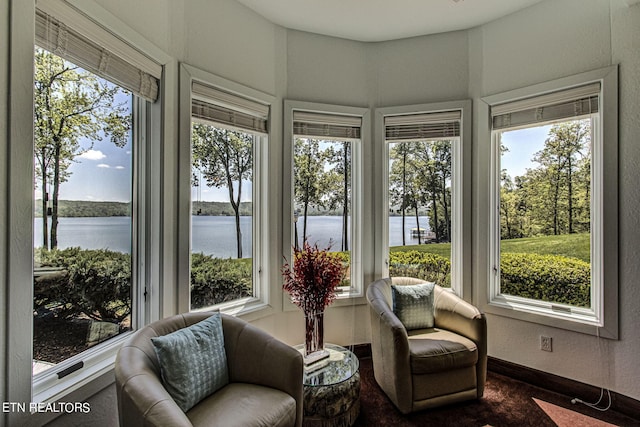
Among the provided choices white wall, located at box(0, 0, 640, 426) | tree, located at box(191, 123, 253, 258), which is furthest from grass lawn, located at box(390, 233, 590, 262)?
tree, located at box(191, 123, 253, 258)

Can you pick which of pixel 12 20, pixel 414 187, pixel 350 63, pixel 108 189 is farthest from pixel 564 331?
pixel 12 20

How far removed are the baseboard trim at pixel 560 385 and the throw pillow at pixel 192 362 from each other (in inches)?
91.3

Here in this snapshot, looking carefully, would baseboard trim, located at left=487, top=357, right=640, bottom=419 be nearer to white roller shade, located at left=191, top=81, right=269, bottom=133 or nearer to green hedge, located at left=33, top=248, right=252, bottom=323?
green hedge, located at left=33, top=248, right=252, bottom=323

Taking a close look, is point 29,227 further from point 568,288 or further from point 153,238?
point 568,288

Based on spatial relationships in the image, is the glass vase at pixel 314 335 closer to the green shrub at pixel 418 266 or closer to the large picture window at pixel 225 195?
the large picture window at pixel 225 195

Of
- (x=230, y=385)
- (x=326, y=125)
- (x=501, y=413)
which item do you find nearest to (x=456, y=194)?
(x=326, y=125)

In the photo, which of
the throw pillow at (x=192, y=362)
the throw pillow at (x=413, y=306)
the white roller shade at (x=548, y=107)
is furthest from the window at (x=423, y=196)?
the throw pillow at (x=192, y=362)

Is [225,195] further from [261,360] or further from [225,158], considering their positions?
[261,360]

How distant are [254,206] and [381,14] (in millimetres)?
1922

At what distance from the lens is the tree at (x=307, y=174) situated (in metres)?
3.08

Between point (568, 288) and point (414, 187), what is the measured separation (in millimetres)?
1472

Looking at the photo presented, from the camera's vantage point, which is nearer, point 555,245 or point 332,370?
point 332,370

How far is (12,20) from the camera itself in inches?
50.8

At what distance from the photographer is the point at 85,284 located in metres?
1.77
